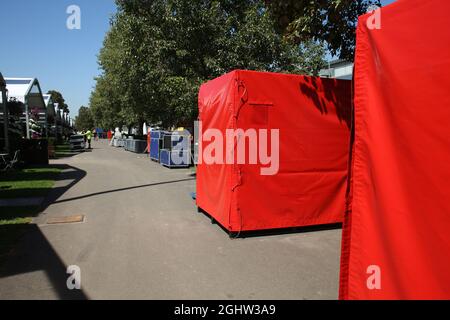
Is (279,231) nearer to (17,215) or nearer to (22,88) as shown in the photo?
(17,215)

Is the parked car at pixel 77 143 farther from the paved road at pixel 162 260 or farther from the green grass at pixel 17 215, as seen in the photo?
the paved road at pixel 162 260

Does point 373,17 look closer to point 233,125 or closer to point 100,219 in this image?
point 233,125

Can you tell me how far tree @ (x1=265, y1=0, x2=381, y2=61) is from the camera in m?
6.19

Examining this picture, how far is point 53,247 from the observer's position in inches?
217

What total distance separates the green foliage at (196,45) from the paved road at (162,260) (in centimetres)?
650

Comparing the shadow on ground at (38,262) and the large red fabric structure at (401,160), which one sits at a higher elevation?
the large red fabric structure at (401,160)

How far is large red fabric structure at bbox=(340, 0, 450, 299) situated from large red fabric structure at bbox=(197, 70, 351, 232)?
2879 millimetres

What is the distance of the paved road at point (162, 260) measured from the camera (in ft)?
13.1

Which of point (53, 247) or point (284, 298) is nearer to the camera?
point (284, 298)

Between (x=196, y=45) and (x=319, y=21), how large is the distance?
7592 mm


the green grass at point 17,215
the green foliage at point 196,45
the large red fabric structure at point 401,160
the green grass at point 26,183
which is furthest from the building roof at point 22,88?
the large red fabric structure at point 401,160

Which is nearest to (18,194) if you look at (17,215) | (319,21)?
(17,215)

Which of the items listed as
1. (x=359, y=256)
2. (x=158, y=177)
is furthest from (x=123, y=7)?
(x=359, y=256)
